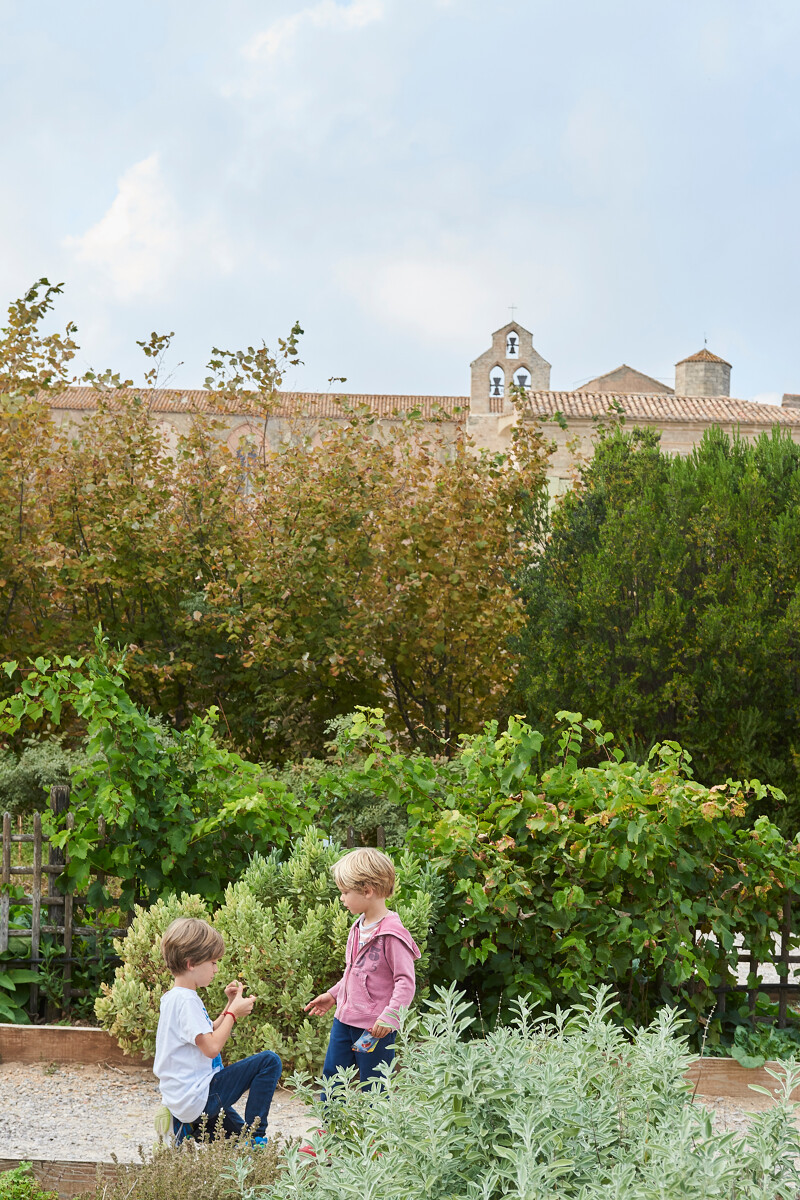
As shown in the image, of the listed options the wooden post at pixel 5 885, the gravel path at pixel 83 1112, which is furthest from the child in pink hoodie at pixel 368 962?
the wooden post at pixel 5 885

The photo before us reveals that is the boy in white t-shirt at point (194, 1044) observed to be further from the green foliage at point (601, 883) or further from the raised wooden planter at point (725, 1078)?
the raised wooden planter at point (725, 1078)

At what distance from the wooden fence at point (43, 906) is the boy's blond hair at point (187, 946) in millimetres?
2018

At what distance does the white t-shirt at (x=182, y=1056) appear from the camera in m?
3.05

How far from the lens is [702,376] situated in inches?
1580

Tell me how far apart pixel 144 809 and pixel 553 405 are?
2246 cm

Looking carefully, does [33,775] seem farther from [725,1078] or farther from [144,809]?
[725,1078]

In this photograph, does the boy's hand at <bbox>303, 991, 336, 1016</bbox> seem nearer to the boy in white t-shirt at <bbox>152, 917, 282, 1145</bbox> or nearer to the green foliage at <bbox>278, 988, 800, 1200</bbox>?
the boy in white t-shirt at <bbox>152, 917, 282, 1145</bbox>

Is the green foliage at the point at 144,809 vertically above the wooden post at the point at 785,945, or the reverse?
the green foliage at the point at 144,809

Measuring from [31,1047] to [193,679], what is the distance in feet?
13.7

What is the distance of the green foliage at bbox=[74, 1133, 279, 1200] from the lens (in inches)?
96.3

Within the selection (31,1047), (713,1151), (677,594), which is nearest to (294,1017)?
(31,1047)

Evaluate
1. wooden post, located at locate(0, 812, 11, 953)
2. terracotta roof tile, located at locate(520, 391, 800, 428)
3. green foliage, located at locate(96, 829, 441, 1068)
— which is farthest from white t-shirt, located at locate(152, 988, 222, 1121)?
terracotta roof tile, located at locate(520, 391, 800, 428)

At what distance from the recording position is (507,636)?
8.72 meters

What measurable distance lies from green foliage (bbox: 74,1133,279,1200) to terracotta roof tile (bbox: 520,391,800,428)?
25.2 meters
